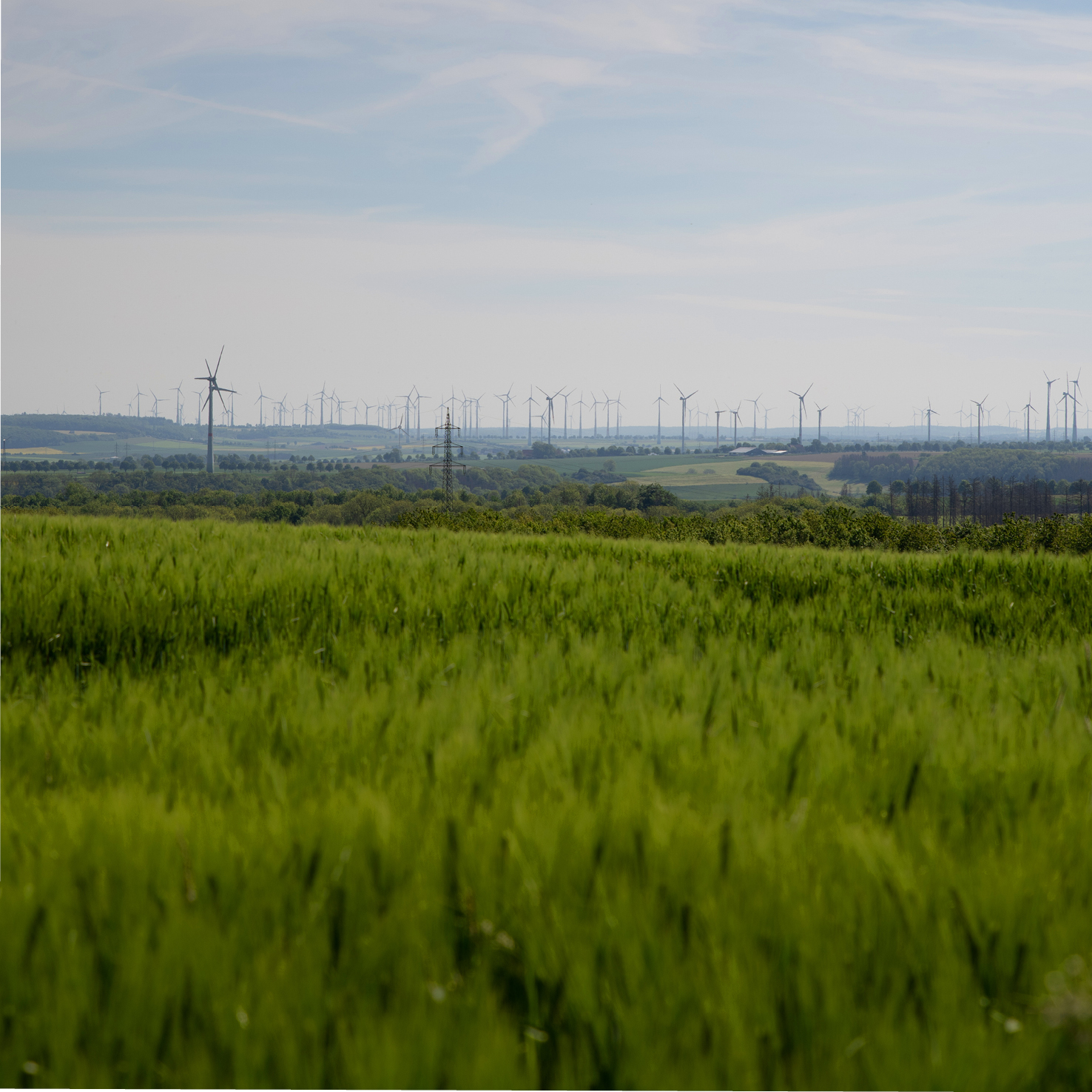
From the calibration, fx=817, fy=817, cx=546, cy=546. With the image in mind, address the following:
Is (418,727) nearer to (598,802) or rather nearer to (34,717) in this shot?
(598,802)

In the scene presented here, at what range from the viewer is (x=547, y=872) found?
2.11 meters

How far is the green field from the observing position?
1627 mm

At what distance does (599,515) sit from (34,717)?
222 feet

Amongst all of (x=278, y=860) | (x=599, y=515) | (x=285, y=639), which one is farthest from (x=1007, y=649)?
(x=599, y=515)

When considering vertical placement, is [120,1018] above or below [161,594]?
below

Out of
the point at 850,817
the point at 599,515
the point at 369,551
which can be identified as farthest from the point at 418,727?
the point at 599,515

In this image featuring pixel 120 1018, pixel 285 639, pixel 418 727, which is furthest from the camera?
pixel 285 639

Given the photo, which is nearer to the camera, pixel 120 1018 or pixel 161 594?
pixel 120 1018

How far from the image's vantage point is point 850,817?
255cm

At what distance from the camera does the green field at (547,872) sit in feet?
5.34

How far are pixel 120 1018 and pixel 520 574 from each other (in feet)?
17.9

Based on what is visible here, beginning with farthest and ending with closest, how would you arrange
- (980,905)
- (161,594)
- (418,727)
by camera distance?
(161,594) < (418,727) < (980,905)

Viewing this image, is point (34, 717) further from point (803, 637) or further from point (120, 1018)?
point (803, 637)

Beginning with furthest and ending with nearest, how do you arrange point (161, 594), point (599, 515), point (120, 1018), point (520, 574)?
1. point (599, 515)
2. point (520, 574)
3. point (161, 594)
4. point (120, 1018)
